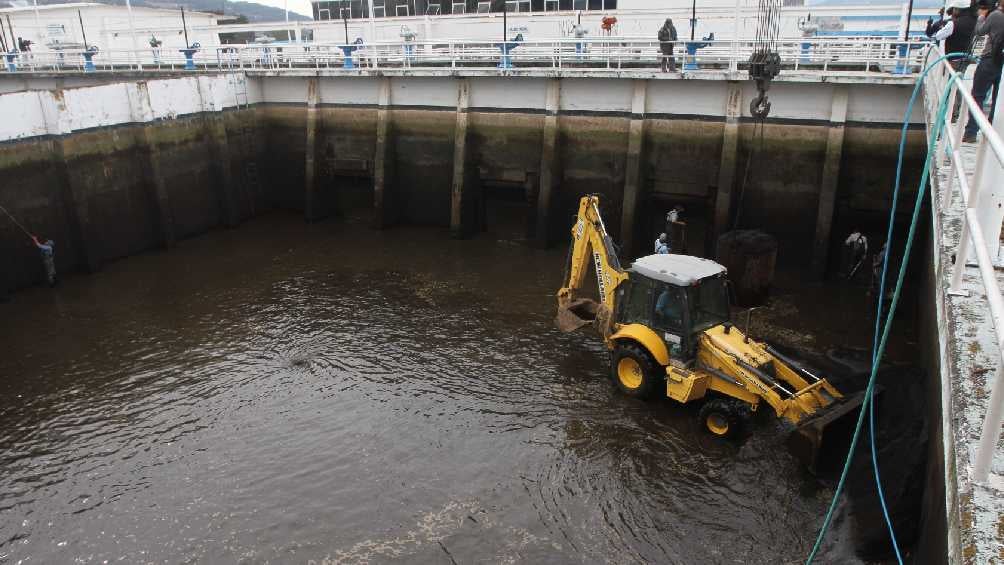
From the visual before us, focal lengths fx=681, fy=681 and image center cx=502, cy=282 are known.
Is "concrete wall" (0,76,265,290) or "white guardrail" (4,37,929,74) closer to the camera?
"white guardrail" (4,37,929,74)

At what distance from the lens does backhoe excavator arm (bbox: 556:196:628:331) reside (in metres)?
11.2

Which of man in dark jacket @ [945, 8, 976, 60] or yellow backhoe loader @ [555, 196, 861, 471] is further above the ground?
man in dark jacket @ [945, 8, 976, 60]

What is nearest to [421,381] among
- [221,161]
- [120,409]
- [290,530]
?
[290,530]

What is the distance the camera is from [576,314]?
39.8ft

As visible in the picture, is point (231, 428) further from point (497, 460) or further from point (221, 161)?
point (221, 161)

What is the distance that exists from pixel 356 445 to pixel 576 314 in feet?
14.7

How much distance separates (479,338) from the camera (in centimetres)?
1329

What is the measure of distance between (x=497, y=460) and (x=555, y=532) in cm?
163

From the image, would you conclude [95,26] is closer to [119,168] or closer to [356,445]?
[119,168]

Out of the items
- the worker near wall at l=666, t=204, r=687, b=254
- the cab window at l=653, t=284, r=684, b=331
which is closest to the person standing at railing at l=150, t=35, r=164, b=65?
the worker near wall at l=666, t=204, r=687, b=254

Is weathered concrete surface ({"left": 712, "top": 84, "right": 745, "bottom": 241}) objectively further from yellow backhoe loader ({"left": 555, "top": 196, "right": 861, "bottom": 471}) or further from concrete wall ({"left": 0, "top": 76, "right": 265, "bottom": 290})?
concrete wall ({"left": 0, "top": 76, "right": 265, "bottom": 290})

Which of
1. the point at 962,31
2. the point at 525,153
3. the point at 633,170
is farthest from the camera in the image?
the point at 525,153

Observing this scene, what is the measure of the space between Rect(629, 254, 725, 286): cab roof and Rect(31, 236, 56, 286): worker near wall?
14045 mm

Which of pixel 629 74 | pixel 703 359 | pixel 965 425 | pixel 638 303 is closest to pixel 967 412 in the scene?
pixel 965 425
